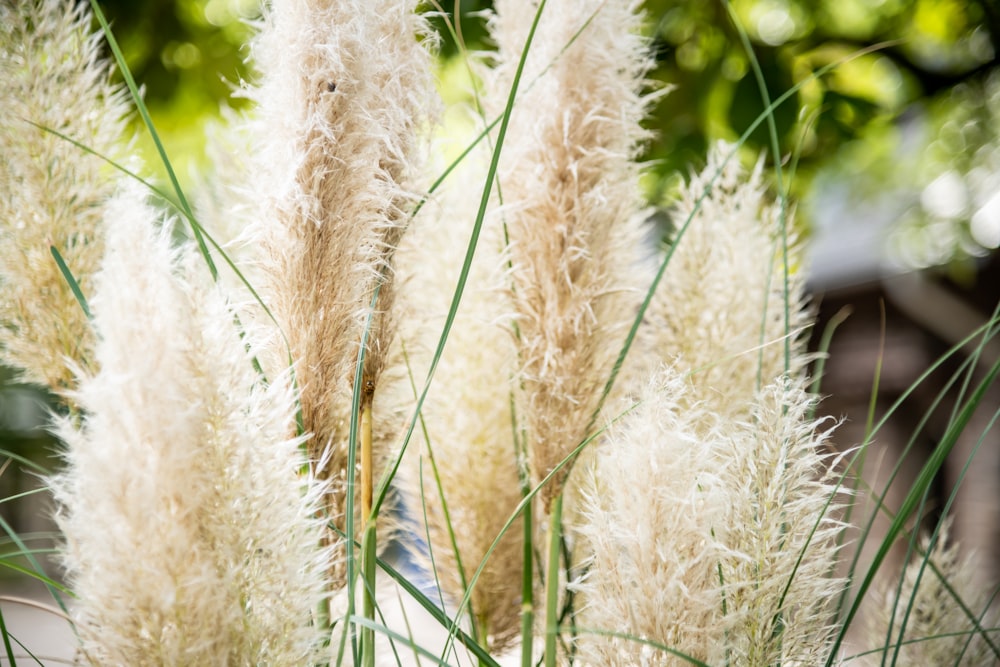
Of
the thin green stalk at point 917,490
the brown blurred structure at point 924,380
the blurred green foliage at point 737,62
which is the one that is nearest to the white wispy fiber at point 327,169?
the thin green stalk at point 917,490

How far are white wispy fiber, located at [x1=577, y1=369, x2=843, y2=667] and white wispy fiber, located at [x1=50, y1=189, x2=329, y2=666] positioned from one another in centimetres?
30

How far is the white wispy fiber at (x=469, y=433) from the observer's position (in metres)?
1.04

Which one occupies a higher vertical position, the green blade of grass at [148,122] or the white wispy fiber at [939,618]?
the green blade of grass at [148,122]

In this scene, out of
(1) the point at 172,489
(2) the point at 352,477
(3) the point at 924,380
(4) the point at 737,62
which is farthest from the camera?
(3) the point at 924,380

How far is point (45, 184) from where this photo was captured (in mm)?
870

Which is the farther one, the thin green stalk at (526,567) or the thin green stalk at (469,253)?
the thin green stalk at (526,567)

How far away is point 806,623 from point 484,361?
52 centimetres

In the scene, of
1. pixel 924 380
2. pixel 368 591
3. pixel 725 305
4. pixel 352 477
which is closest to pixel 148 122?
pixel 352 477

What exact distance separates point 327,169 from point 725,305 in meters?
0.63

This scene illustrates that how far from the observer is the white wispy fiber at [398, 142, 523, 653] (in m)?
1.04

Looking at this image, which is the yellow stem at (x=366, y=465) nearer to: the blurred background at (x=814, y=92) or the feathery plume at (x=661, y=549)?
the feathery plume at (x=661, y=549)

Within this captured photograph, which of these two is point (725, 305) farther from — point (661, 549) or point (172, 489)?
point (172, 489)

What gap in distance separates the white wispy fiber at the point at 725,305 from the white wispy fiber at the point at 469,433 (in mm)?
256

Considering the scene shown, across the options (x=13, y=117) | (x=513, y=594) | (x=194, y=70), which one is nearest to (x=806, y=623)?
(x=513, y=594)
